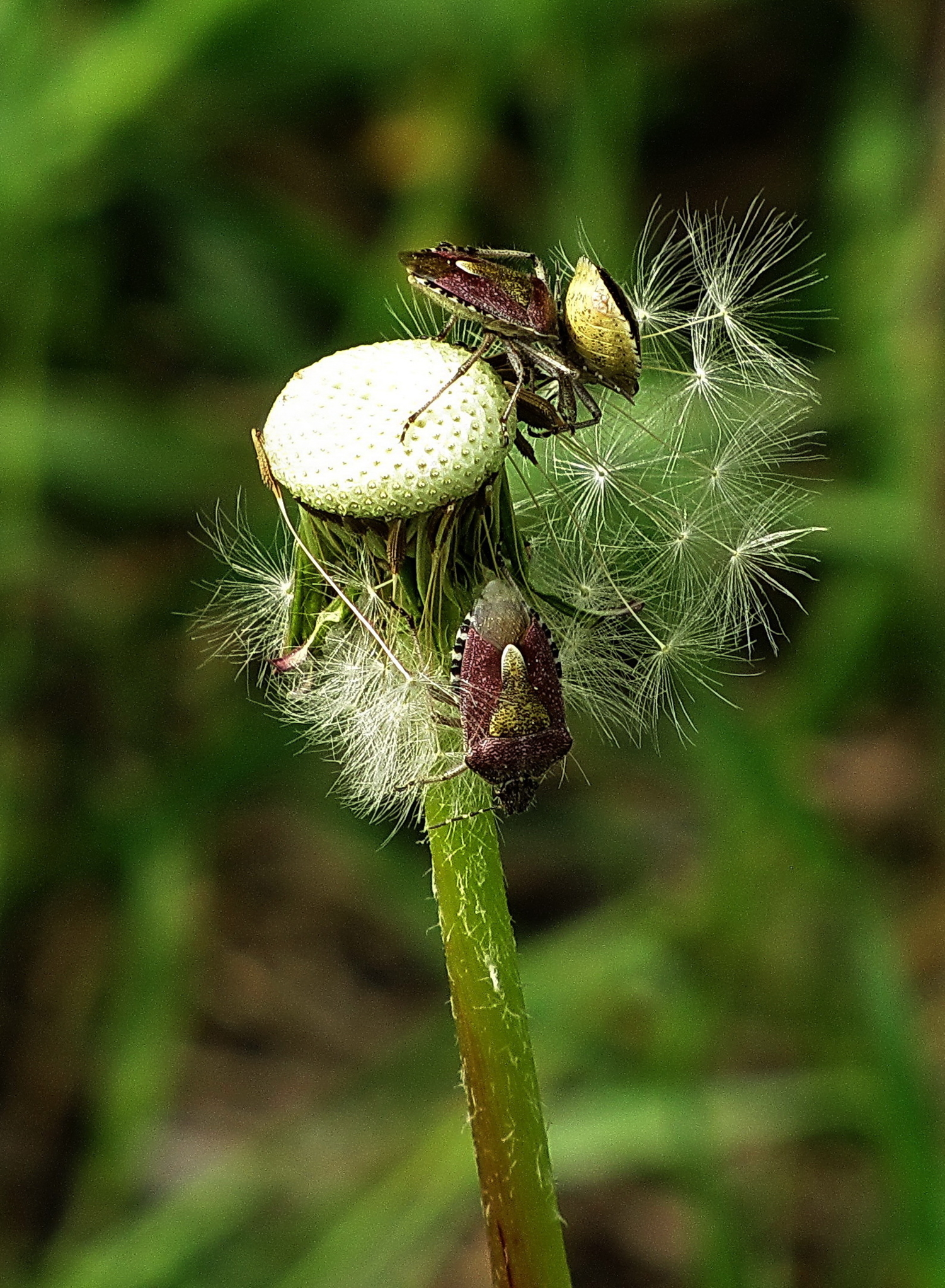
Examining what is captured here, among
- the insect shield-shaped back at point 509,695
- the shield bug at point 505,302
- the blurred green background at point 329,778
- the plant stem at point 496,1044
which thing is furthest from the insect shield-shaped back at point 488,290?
the blurred green background at point 329,778

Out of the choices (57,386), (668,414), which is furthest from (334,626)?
(57,386)

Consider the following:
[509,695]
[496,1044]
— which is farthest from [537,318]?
[496,1044]

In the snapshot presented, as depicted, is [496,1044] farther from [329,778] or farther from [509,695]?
[329,778]

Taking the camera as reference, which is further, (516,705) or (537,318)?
(537,318)

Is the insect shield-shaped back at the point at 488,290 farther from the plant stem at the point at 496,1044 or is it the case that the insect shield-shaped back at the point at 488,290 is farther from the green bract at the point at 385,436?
the plant stem at the point at 496,1044

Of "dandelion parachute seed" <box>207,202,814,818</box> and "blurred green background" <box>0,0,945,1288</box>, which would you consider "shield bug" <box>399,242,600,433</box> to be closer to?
"dandelion parachute seed" <box>207,202,814,818</box>
